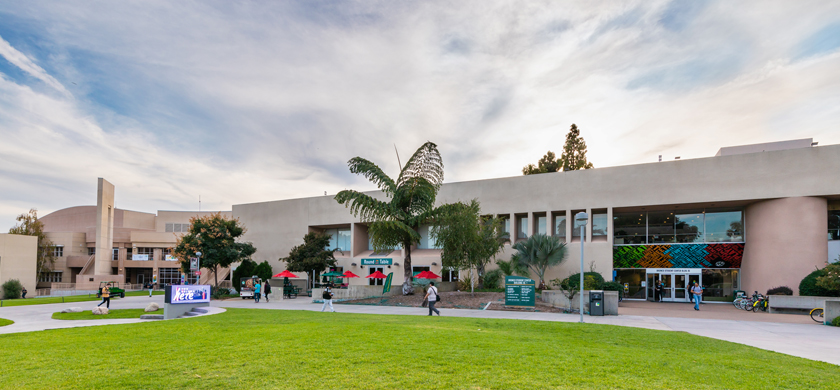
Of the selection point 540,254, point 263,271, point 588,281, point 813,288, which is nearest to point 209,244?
point 263,271

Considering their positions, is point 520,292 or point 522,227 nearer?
point 520,292

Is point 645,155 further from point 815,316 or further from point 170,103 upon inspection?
point 170,103

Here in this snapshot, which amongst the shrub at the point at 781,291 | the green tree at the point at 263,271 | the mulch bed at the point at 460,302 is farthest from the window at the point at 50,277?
the shrub at the point at 781,291

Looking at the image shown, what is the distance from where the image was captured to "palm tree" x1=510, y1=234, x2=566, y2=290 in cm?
3206

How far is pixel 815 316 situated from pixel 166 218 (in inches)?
3313

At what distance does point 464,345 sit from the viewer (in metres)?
9.40

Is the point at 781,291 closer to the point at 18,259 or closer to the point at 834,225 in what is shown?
the point at 834,225

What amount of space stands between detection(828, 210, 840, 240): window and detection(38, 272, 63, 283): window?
279 feet

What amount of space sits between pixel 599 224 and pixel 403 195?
601 inches

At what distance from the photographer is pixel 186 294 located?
2109cm

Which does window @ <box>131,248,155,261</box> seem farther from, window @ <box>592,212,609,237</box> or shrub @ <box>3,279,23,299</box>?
window @ <box>592,212,609,237</box>

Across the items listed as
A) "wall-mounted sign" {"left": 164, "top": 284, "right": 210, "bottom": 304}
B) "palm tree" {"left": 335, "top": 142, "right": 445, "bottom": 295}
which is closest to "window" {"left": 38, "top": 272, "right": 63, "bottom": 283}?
"wall-mounted sign" {"left": 164, "top": 284, "right": 210, "bottom": 304}

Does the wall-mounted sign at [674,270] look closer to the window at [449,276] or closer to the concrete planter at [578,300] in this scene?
the concrete planter at [578,300]

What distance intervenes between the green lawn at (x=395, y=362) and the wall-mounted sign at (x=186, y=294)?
864 cm
